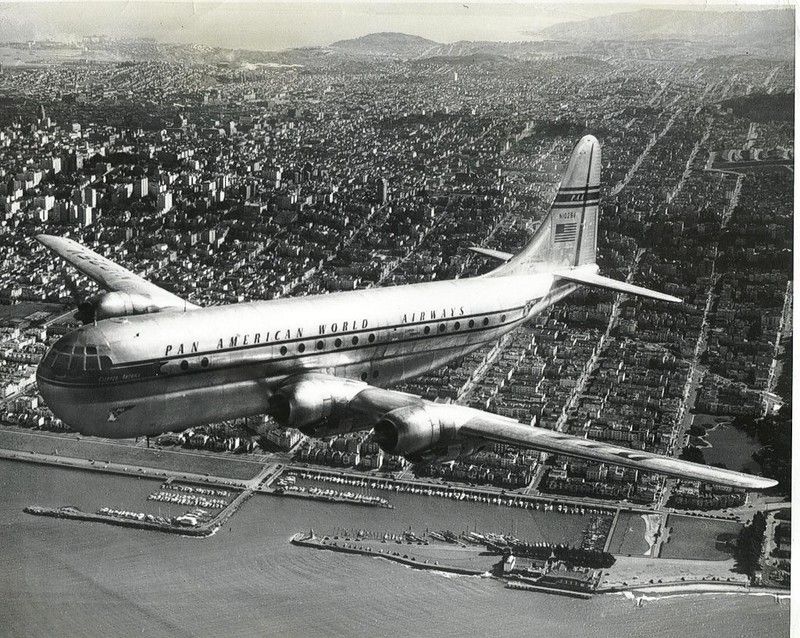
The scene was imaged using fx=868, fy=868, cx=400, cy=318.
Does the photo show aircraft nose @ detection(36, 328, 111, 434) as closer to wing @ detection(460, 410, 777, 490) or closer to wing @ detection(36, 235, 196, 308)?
wing @ detection(36, 235, 196, 308)

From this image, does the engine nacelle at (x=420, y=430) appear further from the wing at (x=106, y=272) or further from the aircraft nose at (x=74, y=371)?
the wing at (x=106, y=272)

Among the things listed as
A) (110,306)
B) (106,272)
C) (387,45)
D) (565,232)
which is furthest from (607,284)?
(106,272)

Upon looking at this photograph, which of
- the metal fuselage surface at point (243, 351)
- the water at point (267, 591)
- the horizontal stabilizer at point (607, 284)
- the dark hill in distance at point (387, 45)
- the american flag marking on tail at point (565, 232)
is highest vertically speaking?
the dark hill in distance at point (387, 45)

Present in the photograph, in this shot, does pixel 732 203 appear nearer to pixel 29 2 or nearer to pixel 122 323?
pixel 122 323

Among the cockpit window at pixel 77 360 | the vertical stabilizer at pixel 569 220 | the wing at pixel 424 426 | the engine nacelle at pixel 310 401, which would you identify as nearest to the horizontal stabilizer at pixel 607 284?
the vertical stabilizer at pixel 569 220

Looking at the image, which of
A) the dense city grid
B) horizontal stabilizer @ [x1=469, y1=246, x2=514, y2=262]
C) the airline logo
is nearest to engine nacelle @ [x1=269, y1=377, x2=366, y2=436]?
the dense city grid

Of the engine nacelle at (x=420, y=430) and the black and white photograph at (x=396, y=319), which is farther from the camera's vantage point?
the black and white photograph at (x=396, y=319)
